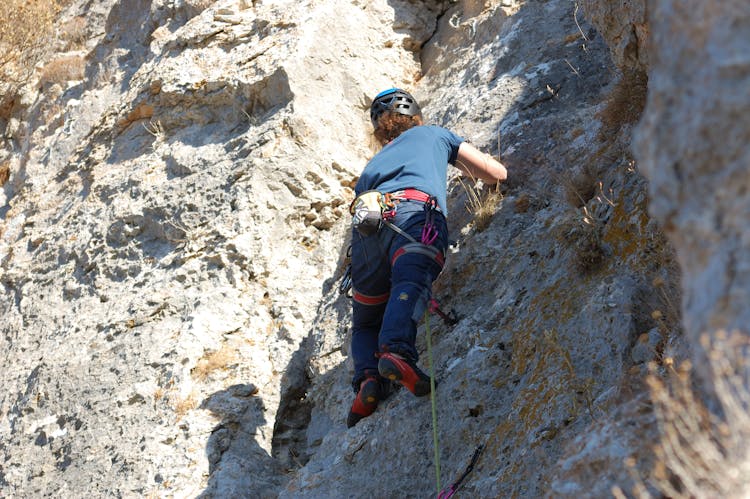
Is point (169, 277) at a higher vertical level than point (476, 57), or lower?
lower

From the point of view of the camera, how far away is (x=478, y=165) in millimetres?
6016

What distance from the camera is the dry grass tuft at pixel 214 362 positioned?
6438 mm

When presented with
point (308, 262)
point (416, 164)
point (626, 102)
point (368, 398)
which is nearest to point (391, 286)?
point (368, 398)

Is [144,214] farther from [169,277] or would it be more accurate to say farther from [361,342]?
[361,342]

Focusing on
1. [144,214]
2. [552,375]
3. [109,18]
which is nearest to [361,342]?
[552,375]

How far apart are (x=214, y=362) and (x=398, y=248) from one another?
1898 mm

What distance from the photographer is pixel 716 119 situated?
7.50 ft

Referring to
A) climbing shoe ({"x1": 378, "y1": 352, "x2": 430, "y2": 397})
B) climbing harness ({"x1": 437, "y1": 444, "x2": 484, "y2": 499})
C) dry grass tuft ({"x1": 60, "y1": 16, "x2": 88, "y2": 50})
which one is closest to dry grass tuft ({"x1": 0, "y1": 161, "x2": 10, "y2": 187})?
dry grass tuft ({"x1": 60, "y1": 16, "x2": 88, "y2": 50})

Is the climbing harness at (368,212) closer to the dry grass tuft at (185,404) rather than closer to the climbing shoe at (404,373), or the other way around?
the climbing shoe at (404,373)

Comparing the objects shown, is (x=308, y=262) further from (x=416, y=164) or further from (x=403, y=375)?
(x=403, y=375)

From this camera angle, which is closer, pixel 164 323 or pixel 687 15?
pixel 687 15

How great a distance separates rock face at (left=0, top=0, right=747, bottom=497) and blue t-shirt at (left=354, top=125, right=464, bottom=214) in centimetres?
44

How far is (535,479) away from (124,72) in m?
8.04

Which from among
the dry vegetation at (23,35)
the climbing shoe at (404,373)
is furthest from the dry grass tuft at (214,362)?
the dry vegetation at (23,35)
